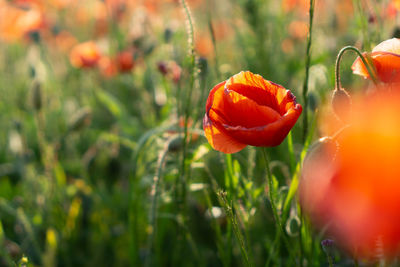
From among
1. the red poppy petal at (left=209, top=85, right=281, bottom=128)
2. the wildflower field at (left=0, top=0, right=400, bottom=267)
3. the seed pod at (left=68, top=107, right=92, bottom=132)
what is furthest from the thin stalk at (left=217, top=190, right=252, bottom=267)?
the seed pod at (left=68, top=107, right=92, bottom=132)

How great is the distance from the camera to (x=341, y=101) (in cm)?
74

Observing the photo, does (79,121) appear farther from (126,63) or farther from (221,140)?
(221,140)

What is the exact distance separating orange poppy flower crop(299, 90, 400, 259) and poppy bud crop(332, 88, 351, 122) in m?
0.02

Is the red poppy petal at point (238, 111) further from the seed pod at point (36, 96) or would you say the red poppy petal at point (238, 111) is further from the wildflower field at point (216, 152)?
the seed pod at point (36, 96)

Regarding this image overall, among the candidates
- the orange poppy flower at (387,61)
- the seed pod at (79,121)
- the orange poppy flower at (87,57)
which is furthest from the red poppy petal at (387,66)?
the orange poppy flower at (87,57)

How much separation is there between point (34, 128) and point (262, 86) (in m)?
1.70

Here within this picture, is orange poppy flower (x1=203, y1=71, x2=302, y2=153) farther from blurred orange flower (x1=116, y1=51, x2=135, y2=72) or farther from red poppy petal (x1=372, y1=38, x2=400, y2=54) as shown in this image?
blurred orange flower (x1=116, y1=51, x2=135, y2=72)

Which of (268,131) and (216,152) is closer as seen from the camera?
(268,131)

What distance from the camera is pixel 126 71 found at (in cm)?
197

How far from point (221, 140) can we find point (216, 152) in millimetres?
666

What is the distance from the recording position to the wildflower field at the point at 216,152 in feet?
2.24

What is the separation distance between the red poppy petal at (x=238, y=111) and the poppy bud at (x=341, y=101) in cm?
13

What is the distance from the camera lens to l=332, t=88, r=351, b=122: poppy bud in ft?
2.42

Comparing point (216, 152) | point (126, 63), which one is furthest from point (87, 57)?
point (216, 152)
